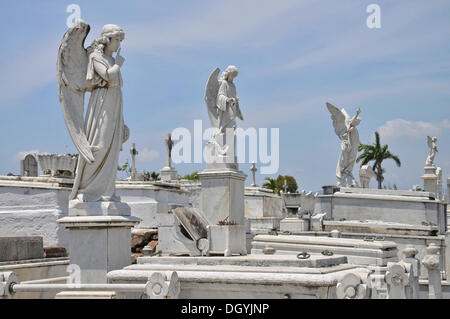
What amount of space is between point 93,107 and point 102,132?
37 cm

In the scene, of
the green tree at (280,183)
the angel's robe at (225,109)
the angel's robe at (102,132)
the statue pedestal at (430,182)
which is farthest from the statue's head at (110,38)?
the green tree at (280,183)

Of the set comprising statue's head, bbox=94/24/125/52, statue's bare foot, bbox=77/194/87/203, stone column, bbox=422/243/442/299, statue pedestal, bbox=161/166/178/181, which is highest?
statue's head, bbox=94/24/125/52

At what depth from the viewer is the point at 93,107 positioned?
699cm

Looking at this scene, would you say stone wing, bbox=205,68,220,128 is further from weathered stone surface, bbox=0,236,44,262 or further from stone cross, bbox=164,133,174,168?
stone cross, bbox=164,133,174,168

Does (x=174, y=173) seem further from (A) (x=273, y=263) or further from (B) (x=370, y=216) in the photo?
(A) (x=273, y=263)

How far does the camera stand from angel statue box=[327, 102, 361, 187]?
21.9 meters

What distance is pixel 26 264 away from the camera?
26.6 ft

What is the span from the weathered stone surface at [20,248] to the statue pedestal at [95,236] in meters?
1.79

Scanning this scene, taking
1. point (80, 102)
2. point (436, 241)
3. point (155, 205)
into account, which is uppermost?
point (80, 102)

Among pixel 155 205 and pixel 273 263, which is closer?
pixel 273 263

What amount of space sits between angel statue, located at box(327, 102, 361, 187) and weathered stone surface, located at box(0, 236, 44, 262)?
50.2 ft

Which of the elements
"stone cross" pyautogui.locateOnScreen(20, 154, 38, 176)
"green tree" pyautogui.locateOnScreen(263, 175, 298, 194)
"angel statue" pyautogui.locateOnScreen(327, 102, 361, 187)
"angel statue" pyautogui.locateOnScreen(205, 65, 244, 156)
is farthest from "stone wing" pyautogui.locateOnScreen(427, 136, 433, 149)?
"green tree" pyautogui.locateOnScreen(263, 175, 298, 194)
